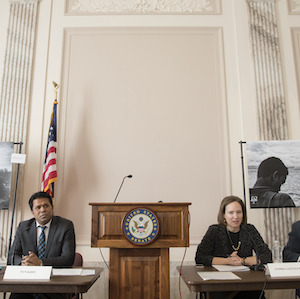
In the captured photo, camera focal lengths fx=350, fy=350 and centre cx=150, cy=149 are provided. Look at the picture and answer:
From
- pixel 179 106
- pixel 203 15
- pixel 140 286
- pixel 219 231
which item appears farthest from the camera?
pixel 203 15

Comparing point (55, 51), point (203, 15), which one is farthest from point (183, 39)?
A: point (55, 51)

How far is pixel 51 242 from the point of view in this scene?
10.3ft

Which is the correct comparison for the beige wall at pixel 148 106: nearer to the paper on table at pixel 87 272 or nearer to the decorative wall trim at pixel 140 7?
the decorative wall trim at pixel 140 7

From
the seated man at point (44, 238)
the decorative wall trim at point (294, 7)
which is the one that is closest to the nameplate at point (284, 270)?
the seated man at point (44, 238)

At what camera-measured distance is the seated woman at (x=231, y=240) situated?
3.10 metres

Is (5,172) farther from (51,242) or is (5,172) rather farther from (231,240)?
(231,240)

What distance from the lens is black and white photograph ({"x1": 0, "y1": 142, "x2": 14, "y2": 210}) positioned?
14.2 ft

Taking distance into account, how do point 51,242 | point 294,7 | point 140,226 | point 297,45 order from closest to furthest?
point 140,226, point 51,242, point 297,45, point 294,7

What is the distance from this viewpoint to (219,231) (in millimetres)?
3223

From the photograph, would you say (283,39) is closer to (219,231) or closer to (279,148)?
(279,148)

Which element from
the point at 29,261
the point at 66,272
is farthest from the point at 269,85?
the point at 29,261

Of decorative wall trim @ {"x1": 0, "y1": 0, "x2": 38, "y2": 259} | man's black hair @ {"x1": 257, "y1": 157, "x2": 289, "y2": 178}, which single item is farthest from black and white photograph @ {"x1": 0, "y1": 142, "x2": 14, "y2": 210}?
man's black hair @ {"x1": 257, "y1": 157, "x2": 289, "y2": 178}

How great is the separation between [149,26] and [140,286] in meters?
3.74

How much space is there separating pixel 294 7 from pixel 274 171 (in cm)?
261
